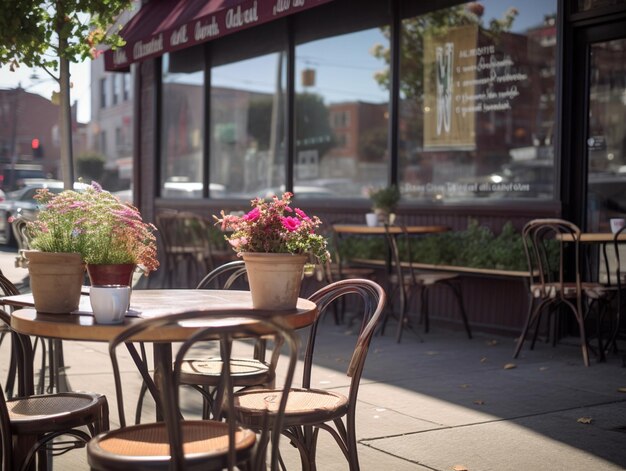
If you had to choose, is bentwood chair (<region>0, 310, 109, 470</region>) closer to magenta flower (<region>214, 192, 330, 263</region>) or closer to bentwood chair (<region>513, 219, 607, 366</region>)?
magenta flower (<region>214, 192, 330, 263</region>)

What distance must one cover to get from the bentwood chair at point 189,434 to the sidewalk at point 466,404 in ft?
4.60

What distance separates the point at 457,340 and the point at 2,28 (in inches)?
179

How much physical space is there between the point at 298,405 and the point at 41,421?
886mm

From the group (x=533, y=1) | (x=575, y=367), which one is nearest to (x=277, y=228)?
(x=575, y=367)

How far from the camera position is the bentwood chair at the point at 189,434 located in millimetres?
2584

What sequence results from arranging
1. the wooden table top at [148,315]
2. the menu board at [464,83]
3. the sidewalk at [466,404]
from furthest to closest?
1. the menu board at [464,83]
2. the sidewalk at [466,404]
3. the wooden table top at [148,315]

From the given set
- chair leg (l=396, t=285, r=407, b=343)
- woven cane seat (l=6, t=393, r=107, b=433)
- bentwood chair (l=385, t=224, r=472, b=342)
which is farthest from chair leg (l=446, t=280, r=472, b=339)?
woven cane seat (l=6, t=393, r=107, b=433)

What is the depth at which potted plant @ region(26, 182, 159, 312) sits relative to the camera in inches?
126

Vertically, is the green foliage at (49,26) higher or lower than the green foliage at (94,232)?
higher

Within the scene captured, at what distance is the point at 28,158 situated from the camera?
53719 millimetres

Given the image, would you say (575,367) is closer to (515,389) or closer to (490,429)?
(515,389)

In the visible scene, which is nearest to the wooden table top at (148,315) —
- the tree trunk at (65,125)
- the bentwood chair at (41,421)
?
the bentwood chair at (41,421)

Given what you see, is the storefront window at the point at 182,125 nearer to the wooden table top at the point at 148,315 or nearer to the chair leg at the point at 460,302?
the chair leg at the point at 460,302

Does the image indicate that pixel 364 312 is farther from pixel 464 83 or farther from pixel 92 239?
pixel 464 83
